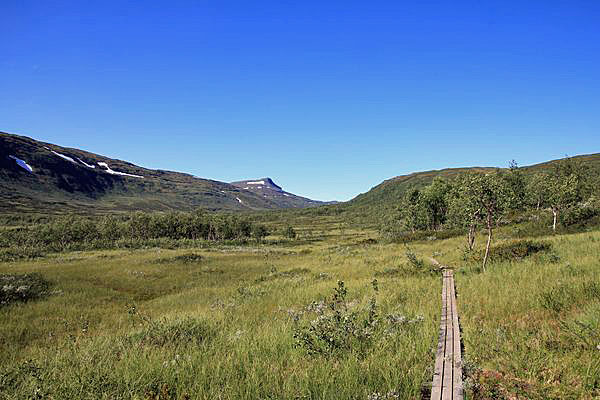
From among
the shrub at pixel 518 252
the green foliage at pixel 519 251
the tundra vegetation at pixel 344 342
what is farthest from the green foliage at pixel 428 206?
the tundra vegetation at pixel 344 342

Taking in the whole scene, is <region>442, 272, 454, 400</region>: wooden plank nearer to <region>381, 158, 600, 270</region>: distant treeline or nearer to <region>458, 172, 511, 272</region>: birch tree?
<region>381, 158, 600, 270</region>: distant treeline

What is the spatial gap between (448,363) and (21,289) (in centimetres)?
2595

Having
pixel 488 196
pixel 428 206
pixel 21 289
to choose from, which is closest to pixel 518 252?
pixel 488 196

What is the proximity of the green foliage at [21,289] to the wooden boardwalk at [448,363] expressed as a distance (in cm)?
2342

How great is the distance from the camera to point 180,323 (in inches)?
364

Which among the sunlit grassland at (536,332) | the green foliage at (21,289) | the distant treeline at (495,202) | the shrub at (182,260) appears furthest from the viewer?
the shrub at (182,260)

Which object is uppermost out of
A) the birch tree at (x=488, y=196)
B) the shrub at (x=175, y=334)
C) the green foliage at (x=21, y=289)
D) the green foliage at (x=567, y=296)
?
the birch tree at (x=488, y=196)

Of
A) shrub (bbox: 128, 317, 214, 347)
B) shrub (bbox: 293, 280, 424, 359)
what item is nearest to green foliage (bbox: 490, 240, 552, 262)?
shrub (bbox: 293, 280, 424, 359)

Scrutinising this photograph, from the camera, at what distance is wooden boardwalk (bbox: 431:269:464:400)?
15.3 feet

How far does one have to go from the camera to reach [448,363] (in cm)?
551

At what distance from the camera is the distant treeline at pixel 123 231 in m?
86.0

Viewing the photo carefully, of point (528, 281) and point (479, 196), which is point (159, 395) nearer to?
point (528, 281)

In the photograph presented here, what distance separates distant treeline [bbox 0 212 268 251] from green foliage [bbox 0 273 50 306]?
6011 centimetres

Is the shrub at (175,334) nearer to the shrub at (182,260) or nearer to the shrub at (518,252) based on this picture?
the shrub at (518,252)
